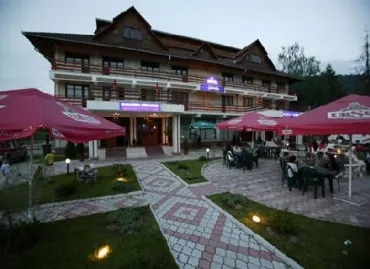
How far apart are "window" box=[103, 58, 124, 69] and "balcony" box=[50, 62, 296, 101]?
968 millimetres

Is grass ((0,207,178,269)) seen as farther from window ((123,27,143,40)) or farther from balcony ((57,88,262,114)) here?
window ((123,27,143,40))

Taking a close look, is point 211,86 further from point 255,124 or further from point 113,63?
point 255,124

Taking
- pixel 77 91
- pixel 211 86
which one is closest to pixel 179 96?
pixel 211 86

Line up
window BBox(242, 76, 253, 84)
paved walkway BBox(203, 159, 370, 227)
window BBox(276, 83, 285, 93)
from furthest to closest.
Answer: window BBox(276, 83, 285, 93), window BBox(242, 76, 253, 84), paved walkway BBox(203, 159, 370, 227)

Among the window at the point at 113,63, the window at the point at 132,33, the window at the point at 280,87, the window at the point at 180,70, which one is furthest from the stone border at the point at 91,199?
the window at the point at 280,87

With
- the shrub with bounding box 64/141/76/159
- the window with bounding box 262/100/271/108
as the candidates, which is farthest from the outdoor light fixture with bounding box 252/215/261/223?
the window with bounding box 262/100/271/108

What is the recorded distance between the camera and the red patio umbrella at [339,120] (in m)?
4.70

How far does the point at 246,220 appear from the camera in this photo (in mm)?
4949

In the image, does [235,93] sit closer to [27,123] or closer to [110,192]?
[110,192]

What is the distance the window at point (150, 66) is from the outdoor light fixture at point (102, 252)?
2070 centimetres

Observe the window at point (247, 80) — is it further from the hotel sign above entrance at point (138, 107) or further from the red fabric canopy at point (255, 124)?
the red fabric canopy at point (255, 124)

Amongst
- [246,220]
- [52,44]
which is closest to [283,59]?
[52,44]

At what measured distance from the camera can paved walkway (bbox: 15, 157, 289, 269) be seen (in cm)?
355

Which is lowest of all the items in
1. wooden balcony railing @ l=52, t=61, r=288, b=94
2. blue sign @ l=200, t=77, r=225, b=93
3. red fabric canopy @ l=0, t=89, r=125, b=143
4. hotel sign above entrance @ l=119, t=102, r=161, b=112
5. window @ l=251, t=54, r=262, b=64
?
red fabric canopy @ l=0, t=89, r=125, b=143
